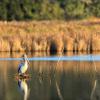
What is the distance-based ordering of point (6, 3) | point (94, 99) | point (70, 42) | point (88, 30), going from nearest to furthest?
1. point (94, 99)
2. point (70, 42)
3. point (88, 30)
4. point (6, 3)

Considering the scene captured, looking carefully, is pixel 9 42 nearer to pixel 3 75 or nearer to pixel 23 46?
pixel 23 46

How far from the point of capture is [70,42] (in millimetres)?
45031

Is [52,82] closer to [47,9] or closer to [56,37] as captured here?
[56,37]

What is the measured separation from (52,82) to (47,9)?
135 feet

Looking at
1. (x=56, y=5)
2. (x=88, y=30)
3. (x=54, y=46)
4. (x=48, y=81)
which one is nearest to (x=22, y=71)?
(x=48, y=81)

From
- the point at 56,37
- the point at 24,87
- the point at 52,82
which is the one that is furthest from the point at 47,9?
the point at 24,87

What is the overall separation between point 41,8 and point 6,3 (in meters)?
4.10

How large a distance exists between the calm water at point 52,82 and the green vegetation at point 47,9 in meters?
28.6

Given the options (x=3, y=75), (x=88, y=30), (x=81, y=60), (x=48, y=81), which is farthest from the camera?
(x=88, y=30)

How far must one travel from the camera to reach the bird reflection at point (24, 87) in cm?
2485

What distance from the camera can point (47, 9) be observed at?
68.7m

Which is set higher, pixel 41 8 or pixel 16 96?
pixel 41 8

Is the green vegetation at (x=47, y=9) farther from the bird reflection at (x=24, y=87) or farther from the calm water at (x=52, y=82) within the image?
the bird reflection at (x=24, y=87)

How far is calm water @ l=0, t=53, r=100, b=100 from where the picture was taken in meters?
24.6
